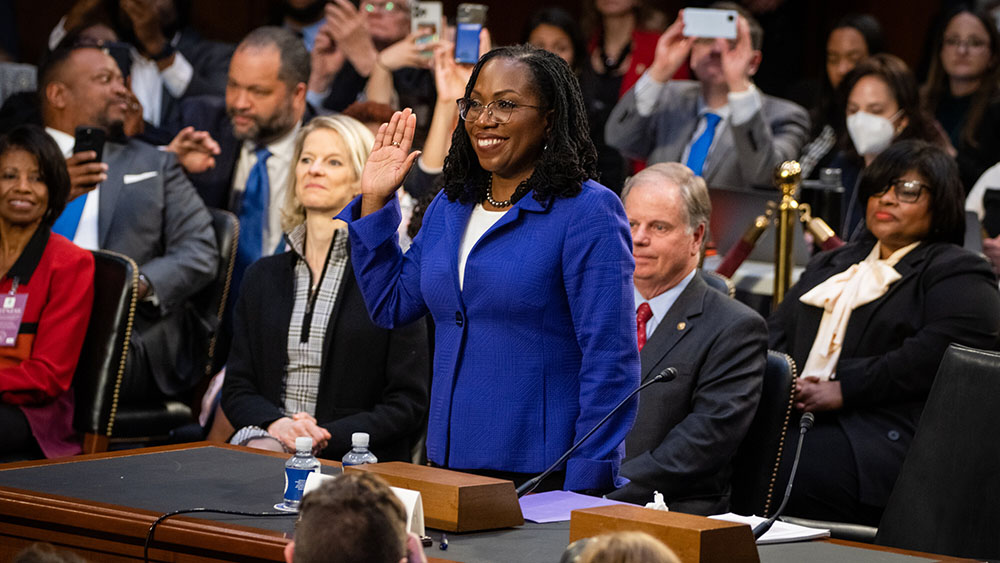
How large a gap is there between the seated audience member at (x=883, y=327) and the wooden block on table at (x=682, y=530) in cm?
187

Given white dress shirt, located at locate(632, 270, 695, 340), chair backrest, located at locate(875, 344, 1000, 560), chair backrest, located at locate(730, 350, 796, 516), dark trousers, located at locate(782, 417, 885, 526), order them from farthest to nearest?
1. dark trousers, located at locate(782, 417, 885, 526)
2. white dress shirt, located at locate(632, 270, 695, 340)
3. chair backrest, located at locate(730, 350, 796, 516)
4. chair backrest, located at locate(875, 344, 1000, 560)

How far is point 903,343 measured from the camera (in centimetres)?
386

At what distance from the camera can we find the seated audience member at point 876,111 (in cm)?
519

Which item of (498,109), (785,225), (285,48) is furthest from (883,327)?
(285,48)

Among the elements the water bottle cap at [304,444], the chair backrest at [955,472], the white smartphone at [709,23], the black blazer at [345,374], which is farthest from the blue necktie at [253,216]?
the chair backrest at [955,472]

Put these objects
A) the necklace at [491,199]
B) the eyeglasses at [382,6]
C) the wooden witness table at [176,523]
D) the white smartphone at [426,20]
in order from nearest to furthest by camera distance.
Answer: the wooden witness table at [176,523] → the necklace at [491,199] → the white smartphone at [426,20] → the eyeglasses at [382,6]

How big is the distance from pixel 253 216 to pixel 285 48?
691mm

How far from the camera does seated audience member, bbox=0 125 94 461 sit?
3676 millimetres

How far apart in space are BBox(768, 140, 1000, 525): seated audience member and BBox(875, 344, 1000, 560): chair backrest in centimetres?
82

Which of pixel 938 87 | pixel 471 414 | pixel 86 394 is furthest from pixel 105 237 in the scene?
pixel 938 87

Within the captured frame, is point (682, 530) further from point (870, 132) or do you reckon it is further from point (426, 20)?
point (426, 20)

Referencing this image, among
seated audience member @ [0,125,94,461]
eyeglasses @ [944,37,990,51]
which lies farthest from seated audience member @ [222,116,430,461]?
eyeglasses @ [944,37,990,51]

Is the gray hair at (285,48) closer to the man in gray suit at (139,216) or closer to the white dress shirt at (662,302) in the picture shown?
the man in gray suit at (139,216)

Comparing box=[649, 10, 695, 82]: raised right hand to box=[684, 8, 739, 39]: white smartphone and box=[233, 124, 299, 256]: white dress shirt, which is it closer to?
box=[684, 8, 739, 39]: white smartphone
